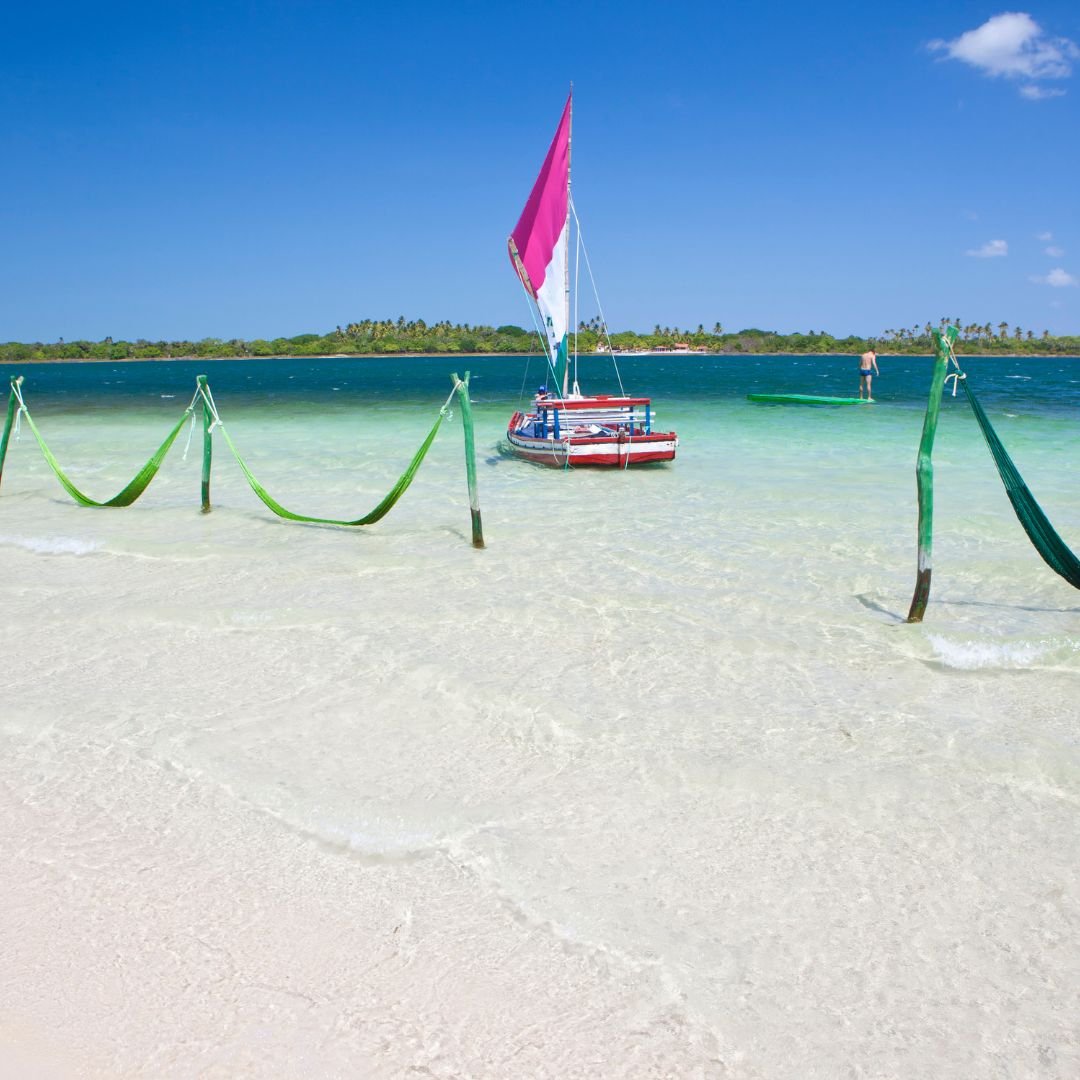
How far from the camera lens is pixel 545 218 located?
58.2 ft

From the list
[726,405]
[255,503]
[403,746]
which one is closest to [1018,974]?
[403,746]

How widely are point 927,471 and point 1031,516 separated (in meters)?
0.97

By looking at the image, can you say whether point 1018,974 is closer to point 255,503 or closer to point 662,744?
point 662,744

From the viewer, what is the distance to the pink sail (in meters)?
17.6

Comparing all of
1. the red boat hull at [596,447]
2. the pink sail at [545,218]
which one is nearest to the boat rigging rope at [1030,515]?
the red boat hull at [596,447]

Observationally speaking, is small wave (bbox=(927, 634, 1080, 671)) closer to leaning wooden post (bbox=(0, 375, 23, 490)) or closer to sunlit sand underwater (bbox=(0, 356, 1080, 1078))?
sunlit sand underwater (bbox=(0, 356, 1080, 1078))

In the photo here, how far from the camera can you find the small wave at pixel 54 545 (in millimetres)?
10609

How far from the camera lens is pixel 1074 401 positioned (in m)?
42.2

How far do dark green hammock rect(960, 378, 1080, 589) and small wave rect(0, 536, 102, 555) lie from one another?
9.40 metres

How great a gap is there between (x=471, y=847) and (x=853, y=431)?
25.8 metres

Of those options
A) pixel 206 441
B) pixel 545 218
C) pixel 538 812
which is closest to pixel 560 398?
pixel 545 218

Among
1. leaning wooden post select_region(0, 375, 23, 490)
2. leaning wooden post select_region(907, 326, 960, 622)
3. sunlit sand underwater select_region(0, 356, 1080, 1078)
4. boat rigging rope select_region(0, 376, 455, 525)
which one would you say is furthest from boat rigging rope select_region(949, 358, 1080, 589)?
leaning wooden post select_region(0, 375, 23, 490)

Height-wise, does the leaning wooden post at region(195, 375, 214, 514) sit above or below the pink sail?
below

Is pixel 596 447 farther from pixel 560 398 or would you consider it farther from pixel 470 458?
pixel 470 458
